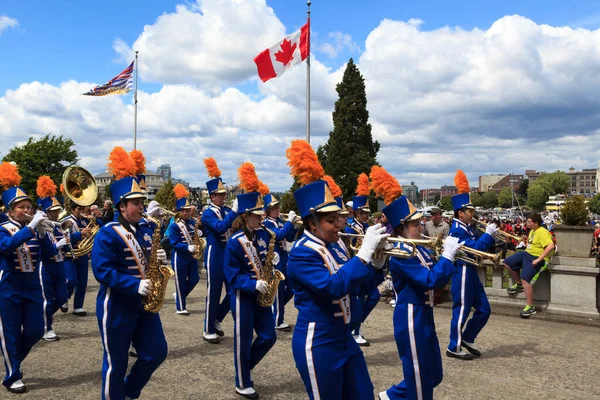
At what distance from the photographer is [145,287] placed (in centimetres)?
447

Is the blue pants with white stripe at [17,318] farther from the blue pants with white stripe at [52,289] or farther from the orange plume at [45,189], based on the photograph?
the orange plume at [45,189]

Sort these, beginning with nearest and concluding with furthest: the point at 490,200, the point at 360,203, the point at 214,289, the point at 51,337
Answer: the point at 51,337
the point at 214,289
the point at 360,203
the point at 490,200

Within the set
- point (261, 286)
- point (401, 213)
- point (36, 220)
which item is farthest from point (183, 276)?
point (401, 213)

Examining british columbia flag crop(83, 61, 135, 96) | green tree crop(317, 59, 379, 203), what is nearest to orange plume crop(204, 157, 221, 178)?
british columbia flag crop(83, 61, 135, 96)

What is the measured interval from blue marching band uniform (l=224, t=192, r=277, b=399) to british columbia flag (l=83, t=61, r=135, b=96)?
24.4 meters

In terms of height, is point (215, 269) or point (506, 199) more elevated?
point (215, 269)

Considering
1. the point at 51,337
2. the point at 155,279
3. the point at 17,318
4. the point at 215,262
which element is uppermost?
the point at 155,279

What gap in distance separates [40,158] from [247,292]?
5315cm

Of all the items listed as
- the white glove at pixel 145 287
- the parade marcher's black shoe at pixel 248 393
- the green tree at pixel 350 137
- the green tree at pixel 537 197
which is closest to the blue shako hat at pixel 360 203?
the parade marcher's black shoe at pixel 248 393

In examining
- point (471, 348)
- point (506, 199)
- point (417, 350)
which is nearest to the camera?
point (417, 350)

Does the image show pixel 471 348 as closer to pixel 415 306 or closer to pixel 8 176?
pixel 415 306

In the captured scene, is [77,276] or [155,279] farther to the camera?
[77,276]

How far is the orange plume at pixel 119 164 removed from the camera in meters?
5.89

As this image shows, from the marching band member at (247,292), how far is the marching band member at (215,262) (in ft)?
5.66
